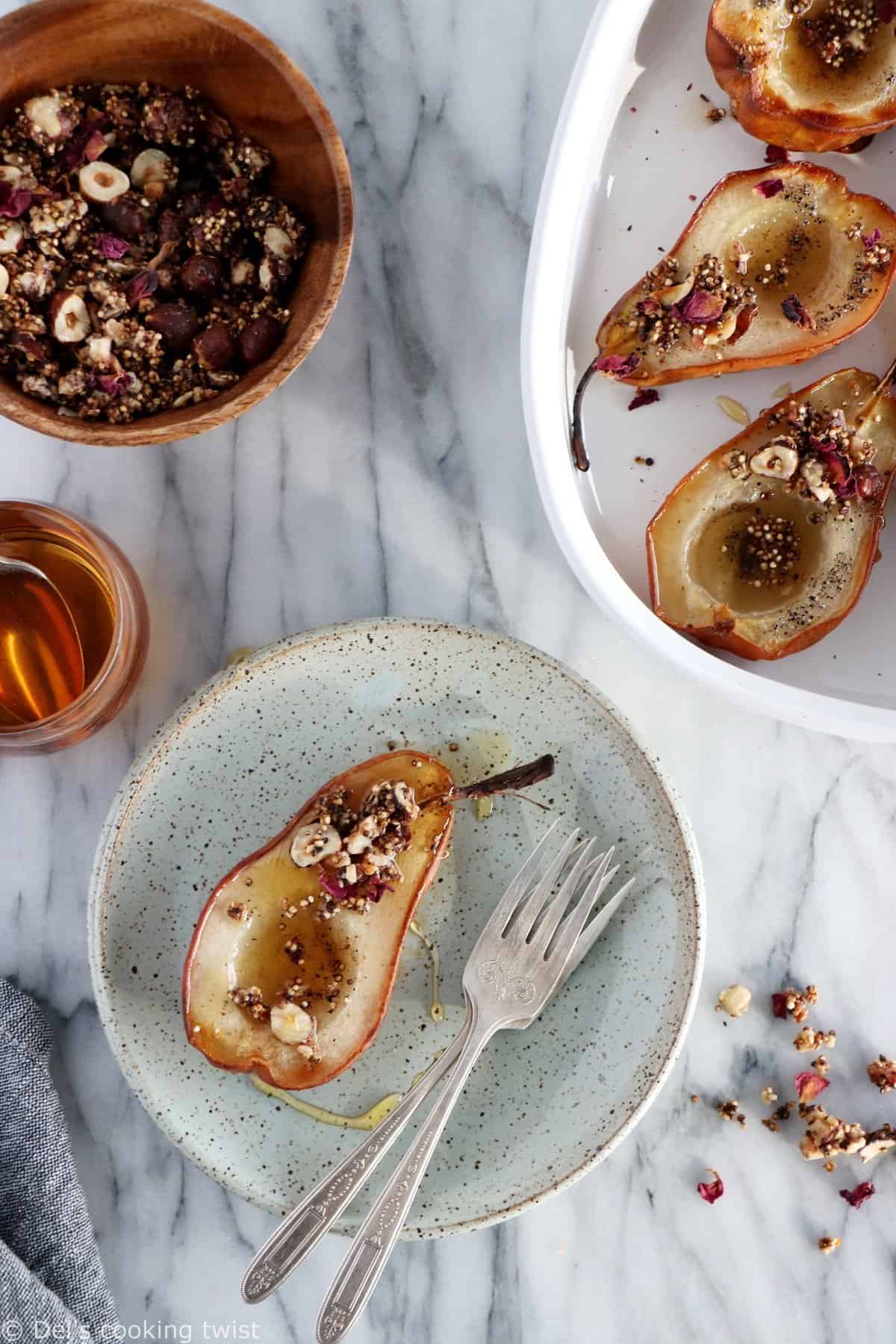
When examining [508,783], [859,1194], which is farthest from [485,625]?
[859,1194]

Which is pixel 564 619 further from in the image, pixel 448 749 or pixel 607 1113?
pixel 607 1113

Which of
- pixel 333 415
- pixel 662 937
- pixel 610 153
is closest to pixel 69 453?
pixel 333 415

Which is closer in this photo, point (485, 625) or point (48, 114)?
point (48, 114)

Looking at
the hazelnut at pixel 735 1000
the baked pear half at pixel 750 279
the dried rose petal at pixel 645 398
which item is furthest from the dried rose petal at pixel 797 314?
the hazelnut at pixel 735 1000

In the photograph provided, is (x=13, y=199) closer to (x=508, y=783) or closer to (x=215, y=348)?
(x=215, y=348)

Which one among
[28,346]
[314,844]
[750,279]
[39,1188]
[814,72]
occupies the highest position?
[814,72]

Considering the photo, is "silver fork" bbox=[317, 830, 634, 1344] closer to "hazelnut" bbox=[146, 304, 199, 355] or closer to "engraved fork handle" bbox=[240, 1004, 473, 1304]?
"engraved fork handle" bbox=[240, 1004, 473, 1304]

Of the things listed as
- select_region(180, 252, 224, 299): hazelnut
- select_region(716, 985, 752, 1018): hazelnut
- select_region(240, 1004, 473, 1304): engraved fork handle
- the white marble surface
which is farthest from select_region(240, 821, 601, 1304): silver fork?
select_region(180, 252, 224, 299): hazelnut

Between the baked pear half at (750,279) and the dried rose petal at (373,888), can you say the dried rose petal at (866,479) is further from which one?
the dried rose petal at (373,888)
